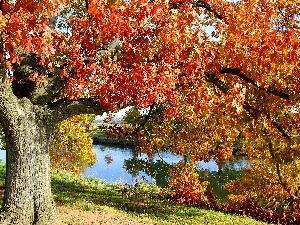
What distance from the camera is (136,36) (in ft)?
43.8

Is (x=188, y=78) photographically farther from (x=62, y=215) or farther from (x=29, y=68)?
(x=62, y=215)

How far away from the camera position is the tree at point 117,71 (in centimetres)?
1128

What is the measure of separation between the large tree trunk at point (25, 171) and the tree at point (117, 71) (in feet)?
0.10

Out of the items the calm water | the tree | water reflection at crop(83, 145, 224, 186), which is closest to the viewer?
the tree

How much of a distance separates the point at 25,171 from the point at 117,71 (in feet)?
13.1

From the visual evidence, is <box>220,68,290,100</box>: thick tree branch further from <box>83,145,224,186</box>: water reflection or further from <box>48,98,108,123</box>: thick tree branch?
<box>83,145,224,186</box>: water reflection

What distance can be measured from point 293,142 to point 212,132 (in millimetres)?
8371

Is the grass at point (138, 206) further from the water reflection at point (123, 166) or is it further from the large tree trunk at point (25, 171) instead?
the water reflection at point (123, 166)

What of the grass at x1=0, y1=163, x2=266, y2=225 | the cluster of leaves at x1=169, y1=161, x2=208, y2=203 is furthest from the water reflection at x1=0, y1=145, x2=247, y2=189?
the grass at x1=0, y1=163, x2=266, y2=225

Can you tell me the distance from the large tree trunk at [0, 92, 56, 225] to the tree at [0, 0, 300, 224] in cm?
3

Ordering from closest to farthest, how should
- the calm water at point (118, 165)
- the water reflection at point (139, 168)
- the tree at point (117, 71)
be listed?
1. the tree at point (117, 71)
2. the water reflection at point (139, 168)
3. the calm water at point (118, 165)

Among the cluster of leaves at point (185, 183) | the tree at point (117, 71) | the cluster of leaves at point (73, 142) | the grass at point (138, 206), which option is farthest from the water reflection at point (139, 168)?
the tree at point (117, 71)

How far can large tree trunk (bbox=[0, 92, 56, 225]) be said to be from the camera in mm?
11695

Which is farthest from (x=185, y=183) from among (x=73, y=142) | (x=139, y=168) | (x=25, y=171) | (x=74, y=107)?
(x=73, y=142)
